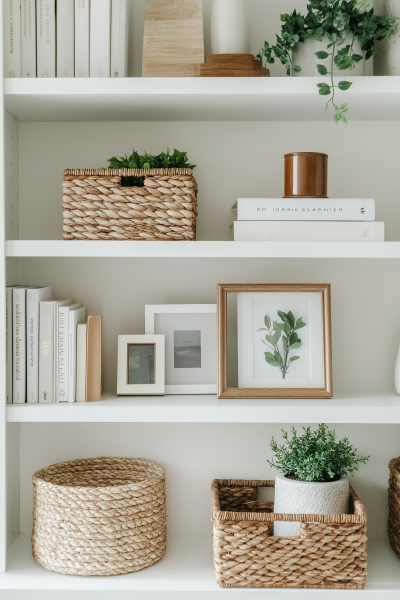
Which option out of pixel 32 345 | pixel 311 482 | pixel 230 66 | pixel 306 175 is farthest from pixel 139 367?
pixel 230 66

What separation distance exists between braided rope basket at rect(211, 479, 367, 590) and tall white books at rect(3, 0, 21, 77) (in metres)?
1.04

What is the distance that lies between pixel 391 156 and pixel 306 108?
0.27 metres

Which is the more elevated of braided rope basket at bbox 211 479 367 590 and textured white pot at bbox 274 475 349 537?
textured white pot at bbox 274 475 349 537

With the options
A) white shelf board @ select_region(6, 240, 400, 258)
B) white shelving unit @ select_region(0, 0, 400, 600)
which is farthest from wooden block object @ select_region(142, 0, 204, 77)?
white shelf board @ select_region(6, 240, 400, 258)

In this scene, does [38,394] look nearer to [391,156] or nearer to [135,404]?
[135,404]

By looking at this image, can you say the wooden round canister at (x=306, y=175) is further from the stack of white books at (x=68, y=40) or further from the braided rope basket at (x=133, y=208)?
the stack of white books at (x=68, y=40)

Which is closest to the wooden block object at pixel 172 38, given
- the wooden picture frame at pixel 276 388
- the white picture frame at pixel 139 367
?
the wooden picture frame at pixel 276 388

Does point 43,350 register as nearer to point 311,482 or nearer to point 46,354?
point 46,354

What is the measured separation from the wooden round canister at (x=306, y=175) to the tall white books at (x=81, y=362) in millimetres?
553

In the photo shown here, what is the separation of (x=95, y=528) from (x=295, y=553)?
41cm

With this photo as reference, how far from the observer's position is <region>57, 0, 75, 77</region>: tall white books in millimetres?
1199

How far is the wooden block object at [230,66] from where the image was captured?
3.74 ft

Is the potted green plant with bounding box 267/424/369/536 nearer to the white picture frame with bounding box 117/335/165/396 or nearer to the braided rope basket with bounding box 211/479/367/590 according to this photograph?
the braided rope basket with bounding box 211/479/367/590

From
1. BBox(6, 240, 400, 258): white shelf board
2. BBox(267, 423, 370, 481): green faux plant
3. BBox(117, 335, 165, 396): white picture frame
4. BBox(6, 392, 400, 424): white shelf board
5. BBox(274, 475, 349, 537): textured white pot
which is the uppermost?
BBox(6, 240, 400, 258): white shelf board
